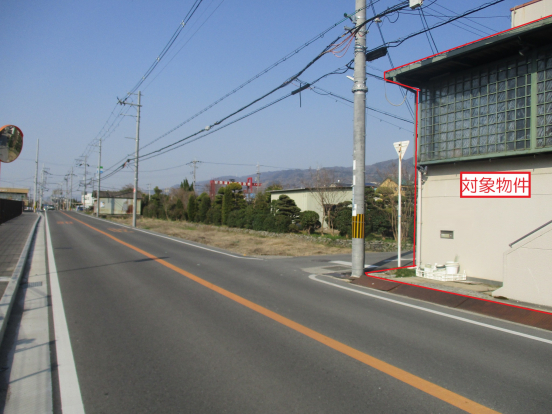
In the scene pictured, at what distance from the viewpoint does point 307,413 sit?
11.8 ft

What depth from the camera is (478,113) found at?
33.2 feet

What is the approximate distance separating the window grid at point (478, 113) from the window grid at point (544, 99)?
0.21m

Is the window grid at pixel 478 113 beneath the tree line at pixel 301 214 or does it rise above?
above

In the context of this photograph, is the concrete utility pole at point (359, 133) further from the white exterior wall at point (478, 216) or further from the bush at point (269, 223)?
the bush at point (269, 223)

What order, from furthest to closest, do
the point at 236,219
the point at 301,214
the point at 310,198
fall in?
the point at 236,219
the point at 310,198
the point at 301,214

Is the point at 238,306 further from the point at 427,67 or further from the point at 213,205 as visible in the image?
the point at 213,205

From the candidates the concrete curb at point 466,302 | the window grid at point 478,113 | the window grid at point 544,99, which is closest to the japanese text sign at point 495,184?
the window grid at point 478,113

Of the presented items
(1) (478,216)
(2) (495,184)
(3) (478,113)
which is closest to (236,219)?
(1) (478,216)

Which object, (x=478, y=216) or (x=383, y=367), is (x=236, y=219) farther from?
(x=383, y=367)

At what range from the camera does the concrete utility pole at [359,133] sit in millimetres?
10992

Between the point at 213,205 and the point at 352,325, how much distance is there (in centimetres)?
3805

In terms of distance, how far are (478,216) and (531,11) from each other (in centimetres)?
539

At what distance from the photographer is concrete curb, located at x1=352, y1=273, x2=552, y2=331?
6.88m

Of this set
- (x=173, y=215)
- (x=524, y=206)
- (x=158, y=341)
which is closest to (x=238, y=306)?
(x=158, y=341)
